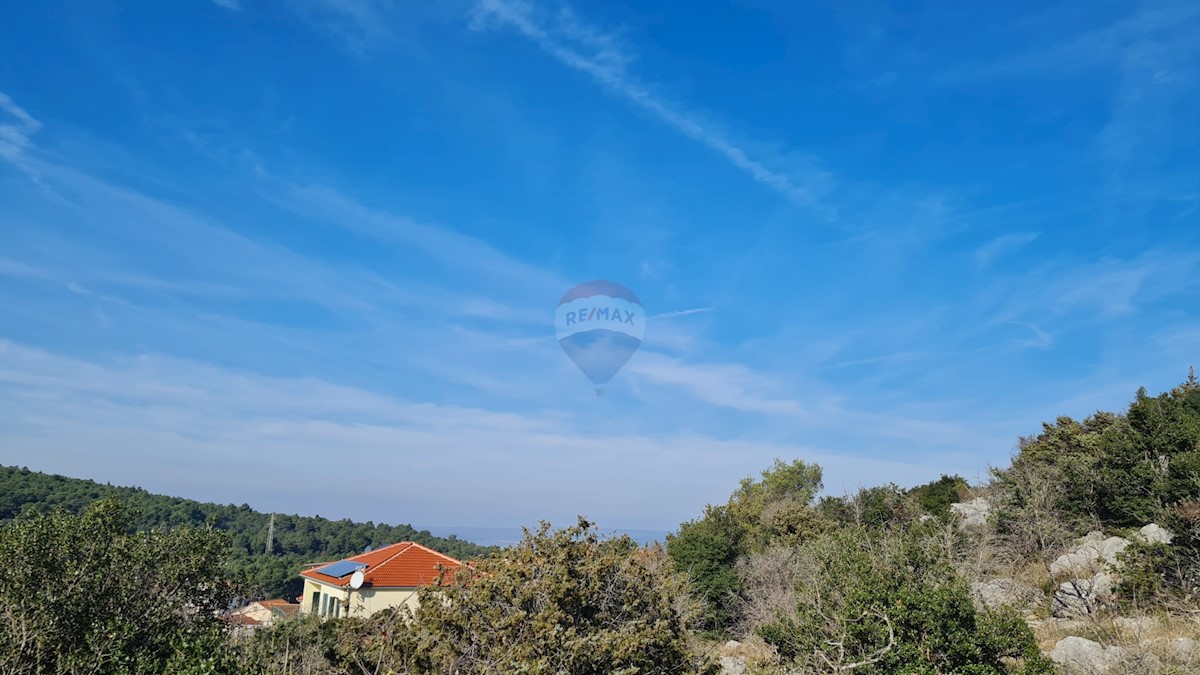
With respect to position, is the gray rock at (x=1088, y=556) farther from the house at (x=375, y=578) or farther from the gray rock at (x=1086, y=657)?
the house at (x=375, y=578)

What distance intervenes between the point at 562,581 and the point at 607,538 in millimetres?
1903

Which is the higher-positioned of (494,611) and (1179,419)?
(1179,419)

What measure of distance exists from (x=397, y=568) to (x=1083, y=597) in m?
35.4

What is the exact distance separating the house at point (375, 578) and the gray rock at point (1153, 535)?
30.7 meters

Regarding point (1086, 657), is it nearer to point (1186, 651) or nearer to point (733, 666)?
point (1186, 651)

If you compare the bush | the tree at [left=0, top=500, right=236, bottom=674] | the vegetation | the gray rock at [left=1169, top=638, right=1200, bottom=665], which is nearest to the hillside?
the tree at [left=0, top=500, right=236, bottom=674]

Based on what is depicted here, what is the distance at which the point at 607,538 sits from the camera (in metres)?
13.2

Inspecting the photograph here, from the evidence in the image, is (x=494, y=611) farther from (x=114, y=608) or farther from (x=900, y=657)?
(x=900, y=657)

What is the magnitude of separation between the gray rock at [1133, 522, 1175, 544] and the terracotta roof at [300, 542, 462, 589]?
100ft

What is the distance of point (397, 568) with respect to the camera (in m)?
40.9

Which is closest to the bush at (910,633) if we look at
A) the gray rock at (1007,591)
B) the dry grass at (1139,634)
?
the dry grass at (1139,634)

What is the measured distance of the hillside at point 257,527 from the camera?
193ft

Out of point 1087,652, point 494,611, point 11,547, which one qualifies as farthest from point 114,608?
point 1087,652

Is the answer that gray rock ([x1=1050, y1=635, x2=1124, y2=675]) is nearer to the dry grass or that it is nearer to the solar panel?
the dry grass
